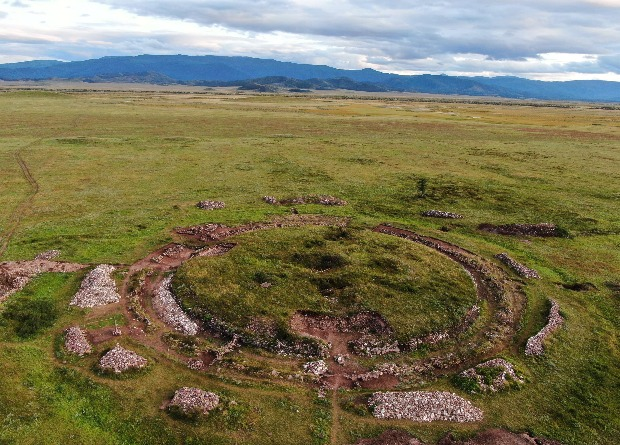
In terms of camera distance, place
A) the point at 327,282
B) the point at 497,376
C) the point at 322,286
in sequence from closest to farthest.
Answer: the point at 497,376 → the point at 322,286 → the point at 327,282

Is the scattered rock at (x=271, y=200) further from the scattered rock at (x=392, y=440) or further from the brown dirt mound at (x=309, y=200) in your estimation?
the scattered rock at (x=392, y=440)

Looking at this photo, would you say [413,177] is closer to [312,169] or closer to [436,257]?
[312,169]

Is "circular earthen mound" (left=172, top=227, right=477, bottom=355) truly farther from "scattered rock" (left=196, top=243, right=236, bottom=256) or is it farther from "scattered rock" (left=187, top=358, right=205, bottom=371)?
"scattered rock" (left=187, top=358, right=205, bottom=371)

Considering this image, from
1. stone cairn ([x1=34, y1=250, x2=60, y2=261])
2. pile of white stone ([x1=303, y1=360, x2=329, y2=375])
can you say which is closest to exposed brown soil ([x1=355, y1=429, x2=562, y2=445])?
pile of white stone ([x1=303, y1=360, x2=329, y2=375])

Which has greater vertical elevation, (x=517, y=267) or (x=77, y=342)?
(x=517, y=267)

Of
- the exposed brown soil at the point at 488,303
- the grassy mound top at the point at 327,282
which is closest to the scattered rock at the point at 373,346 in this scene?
the grassy mound top at the point at 327,282

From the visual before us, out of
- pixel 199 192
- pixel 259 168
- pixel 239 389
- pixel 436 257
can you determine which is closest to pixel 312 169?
pixel 259 168

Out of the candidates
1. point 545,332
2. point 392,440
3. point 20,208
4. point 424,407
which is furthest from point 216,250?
point 20,208

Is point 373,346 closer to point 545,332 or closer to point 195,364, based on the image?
point 195,364
